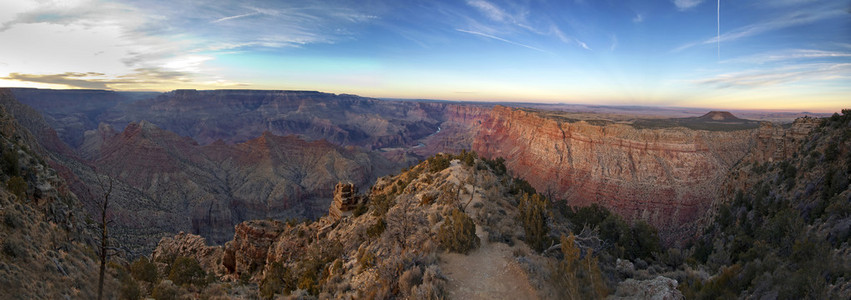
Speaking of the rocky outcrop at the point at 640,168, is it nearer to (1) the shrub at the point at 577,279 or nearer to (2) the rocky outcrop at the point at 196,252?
(1) the shrub at the point at 577,279

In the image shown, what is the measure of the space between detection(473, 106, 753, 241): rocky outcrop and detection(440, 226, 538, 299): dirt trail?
33419 millimetres

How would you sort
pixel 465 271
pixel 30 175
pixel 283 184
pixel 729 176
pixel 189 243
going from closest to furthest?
pixel 465 271, pixel 30 175, pixel 189 243, pixel 729 176, pixel 283 184

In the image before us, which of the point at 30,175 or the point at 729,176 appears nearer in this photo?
the point at 30,175

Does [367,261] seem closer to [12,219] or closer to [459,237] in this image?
[459,237]

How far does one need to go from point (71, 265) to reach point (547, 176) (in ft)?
200

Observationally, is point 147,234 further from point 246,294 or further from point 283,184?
point 246,294

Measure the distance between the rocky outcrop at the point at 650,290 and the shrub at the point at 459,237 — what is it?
482cm

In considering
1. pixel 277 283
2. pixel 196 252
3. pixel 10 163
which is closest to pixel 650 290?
pixel 277 283

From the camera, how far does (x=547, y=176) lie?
61.4 m

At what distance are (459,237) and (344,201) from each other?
1500cm

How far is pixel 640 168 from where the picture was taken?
50812 millimetres

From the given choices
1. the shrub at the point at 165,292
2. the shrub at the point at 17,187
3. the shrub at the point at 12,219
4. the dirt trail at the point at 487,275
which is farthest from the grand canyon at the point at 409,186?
the shrub at the point at 12,219

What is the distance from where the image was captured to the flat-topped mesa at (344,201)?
25.5 m

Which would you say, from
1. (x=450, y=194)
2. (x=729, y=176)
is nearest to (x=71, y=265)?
(x=450, y=194)
